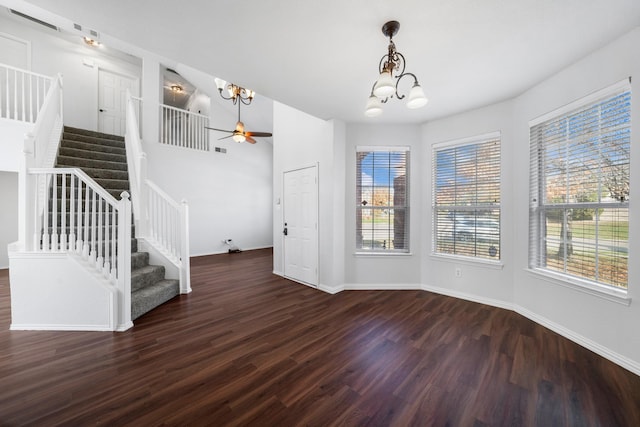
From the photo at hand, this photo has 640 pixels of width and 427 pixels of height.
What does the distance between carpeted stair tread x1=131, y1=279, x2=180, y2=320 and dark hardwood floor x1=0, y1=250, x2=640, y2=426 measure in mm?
105

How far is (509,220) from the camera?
3100 mm

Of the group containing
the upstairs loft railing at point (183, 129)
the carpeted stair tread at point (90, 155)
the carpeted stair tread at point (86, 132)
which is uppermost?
the upstairs loft railing at point (183, 129)

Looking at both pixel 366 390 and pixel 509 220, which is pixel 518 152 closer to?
pixel 509 220

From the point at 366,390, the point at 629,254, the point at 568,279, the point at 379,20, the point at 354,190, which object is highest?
the point at 379,20

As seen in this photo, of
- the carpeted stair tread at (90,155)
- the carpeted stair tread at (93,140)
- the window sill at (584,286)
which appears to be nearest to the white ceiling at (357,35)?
the window sill at (584,286)

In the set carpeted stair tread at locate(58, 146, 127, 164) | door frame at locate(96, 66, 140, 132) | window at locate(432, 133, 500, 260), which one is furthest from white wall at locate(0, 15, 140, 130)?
window at locate(432, 133, 500, 260)

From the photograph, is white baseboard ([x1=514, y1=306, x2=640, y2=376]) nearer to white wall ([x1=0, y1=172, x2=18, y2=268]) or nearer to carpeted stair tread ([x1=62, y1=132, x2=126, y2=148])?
carpeted stair tread ([x1=62, y1=132, x2=126, y2=148])

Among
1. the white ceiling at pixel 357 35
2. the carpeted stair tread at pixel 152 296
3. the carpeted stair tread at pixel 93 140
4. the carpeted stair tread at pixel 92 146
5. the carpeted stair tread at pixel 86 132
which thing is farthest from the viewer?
the carpeted stair tread at pixel 86 132

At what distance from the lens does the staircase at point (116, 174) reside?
303 centimetres

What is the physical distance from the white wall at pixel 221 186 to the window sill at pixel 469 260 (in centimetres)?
576

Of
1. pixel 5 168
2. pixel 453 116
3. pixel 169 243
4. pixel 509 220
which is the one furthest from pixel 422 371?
pixel 5 168

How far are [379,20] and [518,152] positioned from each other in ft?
8.06

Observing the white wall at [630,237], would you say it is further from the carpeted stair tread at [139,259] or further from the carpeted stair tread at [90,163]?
the carpeted stair tread at [90,163]

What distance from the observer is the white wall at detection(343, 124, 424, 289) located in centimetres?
387
